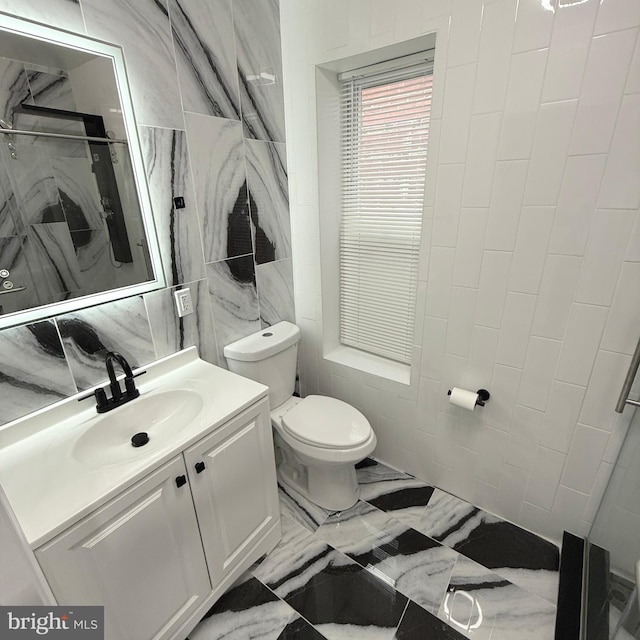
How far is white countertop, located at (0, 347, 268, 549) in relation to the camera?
0.85 meters

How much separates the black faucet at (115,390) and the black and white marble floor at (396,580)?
0.90m

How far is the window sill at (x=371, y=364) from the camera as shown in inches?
71.5

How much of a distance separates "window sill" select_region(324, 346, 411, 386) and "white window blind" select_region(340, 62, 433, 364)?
41 mm

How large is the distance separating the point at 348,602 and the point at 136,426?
1066 mm

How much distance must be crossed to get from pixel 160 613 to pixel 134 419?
62 cm

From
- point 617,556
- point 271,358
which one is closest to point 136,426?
point 271,358

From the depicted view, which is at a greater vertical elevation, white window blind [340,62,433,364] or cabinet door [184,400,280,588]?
white window blind [340,62,433,364]

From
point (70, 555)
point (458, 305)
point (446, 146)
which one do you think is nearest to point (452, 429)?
point (458, 305)

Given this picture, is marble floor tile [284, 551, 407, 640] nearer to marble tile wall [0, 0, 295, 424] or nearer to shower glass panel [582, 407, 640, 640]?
shower glass panel [582, 407, 640, 640]

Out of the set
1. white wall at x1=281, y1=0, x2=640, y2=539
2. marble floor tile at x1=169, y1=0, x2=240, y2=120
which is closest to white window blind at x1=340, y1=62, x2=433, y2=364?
white wall at x1=281, y1=0, x2=640, y2=539

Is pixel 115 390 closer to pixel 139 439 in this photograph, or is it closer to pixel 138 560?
pixel 139 439

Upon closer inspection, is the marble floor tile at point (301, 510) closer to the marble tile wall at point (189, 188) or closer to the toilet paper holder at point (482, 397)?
the marble tile wall at point (189, 188)

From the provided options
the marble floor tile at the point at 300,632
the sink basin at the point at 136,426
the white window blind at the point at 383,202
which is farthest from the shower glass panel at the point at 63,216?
the marble floor tile at the point at 300,632

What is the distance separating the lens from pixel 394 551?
59.8 inches
